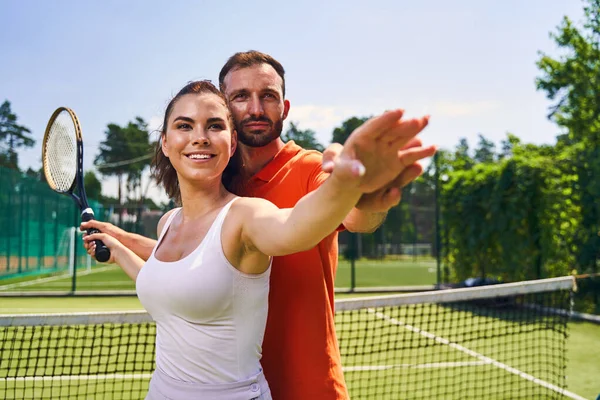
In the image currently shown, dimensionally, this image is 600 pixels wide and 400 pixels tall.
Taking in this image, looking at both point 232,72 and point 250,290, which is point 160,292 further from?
point 232,72

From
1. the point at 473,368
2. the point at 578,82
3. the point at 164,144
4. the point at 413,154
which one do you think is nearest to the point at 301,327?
the point at 164,144

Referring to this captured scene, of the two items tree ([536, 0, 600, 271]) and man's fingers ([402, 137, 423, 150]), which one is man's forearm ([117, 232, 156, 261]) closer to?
man's fingers ([402, 137, 423, 150])

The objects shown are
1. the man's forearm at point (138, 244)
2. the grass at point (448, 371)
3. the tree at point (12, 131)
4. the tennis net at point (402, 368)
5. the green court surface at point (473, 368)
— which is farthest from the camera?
the tree at point (12, 131)

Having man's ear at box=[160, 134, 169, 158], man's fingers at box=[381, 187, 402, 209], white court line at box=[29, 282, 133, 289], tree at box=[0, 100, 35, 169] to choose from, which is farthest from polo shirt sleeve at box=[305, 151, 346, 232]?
tree at box=[0, 100, 35, 169]

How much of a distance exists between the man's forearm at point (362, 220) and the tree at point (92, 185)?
40.7m

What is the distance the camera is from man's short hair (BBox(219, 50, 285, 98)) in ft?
7.24

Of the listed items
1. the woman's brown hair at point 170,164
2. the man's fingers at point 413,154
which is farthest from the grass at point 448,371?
the man's fingers at point 413,154

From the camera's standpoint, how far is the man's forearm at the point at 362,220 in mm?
1641

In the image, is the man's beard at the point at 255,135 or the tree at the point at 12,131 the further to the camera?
the tree at the point at 12,131

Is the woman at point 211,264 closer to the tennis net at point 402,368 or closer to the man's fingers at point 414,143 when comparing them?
the man's fingers at point 414,143

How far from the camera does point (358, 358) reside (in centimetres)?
631

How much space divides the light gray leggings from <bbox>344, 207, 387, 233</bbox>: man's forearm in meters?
0.50

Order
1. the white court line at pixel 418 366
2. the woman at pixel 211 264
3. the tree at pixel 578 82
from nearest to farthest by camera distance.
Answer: the woman at pixel 211 264 < the white court line at pixel 418 366 < the tree at pixel 578 82

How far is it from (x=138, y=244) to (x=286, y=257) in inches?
36.4
